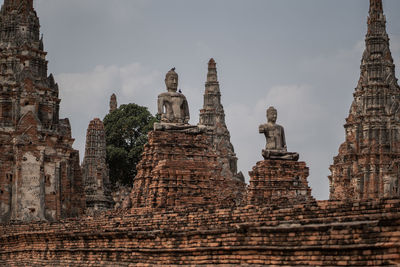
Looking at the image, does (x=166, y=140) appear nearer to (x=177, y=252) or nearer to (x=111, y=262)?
(x=111, y=262)

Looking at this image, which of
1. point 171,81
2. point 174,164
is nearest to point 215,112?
point 171,81

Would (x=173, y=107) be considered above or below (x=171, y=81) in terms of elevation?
below

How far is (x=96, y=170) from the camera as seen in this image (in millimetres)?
49594

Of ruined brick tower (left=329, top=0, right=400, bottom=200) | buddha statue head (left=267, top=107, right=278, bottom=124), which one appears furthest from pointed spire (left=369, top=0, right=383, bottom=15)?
buddha statue head (left=267, top=107, right=278, bottom=124)

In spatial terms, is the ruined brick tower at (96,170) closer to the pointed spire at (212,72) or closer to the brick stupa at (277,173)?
the pointed spire at (212,72)

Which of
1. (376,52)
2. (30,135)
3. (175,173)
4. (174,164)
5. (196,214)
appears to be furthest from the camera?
(376,52)

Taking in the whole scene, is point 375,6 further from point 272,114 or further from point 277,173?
point 277,173

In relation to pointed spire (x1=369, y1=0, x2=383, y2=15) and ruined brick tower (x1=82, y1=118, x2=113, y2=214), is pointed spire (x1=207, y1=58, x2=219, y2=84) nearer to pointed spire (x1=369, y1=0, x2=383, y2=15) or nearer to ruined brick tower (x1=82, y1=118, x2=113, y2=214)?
ruined brick tower (x1=82, y1=118, x2=113, y2=214)

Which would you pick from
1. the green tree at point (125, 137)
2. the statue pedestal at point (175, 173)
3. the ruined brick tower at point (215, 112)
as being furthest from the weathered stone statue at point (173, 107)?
the ruined brick tower at point (215, 112)

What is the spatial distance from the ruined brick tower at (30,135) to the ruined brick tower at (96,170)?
393 inches

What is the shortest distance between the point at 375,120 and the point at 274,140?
67.0ft

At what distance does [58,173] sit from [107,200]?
13312mm

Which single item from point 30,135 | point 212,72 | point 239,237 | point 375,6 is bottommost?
point 239,237

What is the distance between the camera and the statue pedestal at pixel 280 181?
25.9 m
